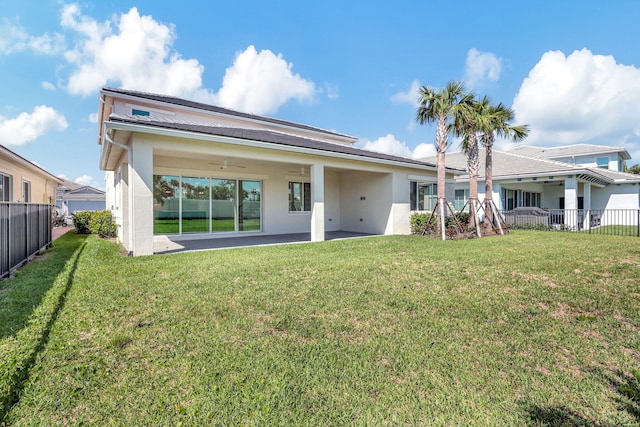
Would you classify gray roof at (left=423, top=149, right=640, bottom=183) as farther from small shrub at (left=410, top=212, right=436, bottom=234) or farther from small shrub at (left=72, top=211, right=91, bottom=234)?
small shrub at (left=72, top=211, right=91, bottom=234)

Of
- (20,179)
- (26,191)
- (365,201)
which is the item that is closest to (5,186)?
(20,179)

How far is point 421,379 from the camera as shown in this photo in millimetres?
2730

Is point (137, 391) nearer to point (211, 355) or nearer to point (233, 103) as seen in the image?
point (211, 355)

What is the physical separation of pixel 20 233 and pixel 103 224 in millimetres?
7473

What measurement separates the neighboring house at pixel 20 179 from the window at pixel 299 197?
37.2 ft

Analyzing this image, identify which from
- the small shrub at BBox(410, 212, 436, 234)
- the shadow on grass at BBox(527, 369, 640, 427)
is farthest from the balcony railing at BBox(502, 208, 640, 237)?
the shadow on grass at BBox(527, 369, 640, 427)

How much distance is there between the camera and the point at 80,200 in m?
35.8

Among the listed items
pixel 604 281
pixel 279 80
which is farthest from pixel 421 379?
pixel 279 80

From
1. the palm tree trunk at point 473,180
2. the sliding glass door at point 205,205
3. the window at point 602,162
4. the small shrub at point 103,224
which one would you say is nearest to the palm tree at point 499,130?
the palm tree trunk at point 473,180

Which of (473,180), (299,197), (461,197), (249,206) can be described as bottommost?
(249,206)

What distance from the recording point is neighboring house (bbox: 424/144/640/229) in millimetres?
18558

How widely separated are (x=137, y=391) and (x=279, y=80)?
19.7 m

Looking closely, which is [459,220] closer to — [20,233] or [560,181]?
[560,181]

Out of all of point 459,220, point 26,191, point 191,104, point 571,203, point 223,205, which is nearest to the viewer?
point 223,205
